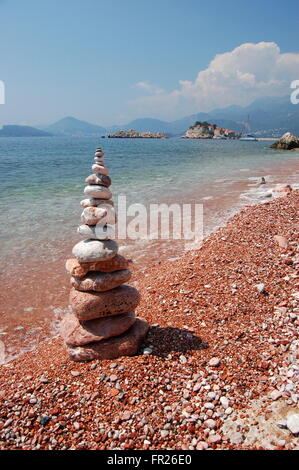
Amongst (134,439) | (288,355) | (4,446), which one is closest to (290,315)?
(288,355)

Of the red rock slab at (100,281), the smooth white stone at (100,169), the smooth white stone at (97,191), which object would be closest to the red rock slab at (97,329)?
the red rock slab at (100,281)

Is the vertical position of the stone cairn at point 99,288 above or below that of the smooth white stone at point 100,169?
below

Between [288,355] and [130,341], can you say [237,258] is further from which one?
[130,341]

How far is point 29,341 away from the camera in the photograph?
704cm

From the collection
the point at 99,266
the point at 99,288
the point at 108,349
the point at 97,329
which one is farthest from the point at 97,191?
the point at 108,349

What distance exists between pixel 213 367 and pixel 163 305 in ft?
7.51

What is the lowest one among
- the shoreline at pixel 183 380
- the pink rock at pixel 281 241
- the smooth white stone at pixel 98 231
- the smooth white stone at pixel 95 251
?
the shoreline at pixel 183 380

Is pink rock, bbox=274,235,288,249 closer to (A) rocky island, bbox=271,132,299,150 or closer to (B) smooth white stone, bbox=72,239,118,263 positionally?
(B) smooth white stone, bbox=72,239,118,263

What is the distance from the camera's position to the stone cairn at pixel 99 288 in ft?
18.2

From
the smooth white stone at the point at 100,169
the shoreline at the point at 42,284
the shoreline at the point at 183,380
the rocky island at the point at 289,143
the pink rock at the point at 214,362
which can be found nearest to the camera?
the shoreline at the point at 183,380

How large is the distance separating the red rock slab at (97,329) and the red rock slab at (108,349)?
110 mm

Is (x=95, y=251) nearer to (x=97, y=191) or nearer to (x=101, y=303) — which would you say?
(x=101, y=303)

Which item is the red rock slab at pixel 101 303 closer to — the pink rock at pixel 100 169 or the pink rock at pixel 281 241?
the pink rock at pixel 100 169

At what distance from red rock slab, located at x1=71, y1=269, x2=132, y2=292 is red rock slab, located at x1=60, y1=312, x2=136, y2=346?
662 mm
